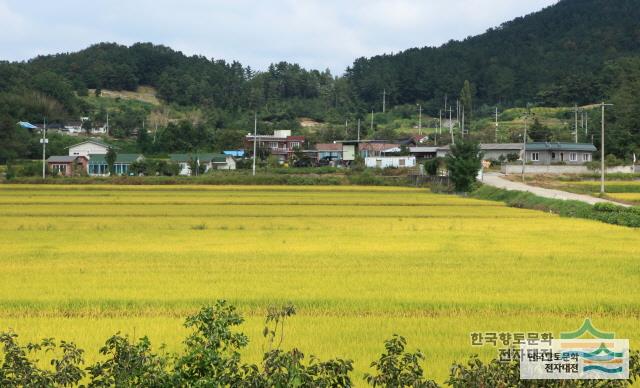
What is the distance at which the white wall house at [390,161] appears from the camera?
6638 cm

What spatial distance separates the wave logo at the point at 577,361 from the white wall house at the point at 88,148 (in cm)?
6774

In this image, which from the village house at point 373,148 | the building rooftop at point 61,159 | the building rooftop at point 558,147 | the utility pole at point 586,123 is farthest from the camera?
the utility pole at point 586,123

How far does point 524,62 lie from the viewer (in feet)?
415

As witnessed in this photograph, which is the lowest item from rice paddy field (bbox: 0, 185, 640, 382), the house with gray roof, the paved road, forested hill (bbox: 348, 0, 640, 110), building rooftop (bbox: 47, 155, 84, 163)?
rice paddy field (bbox: 0, 185, 640, 382)

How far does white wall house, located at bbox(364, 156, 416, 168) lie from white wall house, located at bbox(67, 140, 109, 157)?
26.0 metres

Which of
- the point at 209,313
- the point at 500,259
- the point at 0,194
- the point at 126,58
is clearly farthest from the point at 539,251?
the point at 126,58

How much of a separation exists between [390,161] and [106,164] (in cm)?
2651

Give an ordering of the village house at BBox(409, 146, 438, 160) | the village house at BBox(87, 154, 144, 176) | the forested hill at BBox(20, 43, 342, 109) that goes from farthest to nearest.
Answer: the forested hill at BBox(20, 43, 342, 109), the village house at BBox(409, 146, 438, 160), the village house at BBox(87, 154, 144, 176)

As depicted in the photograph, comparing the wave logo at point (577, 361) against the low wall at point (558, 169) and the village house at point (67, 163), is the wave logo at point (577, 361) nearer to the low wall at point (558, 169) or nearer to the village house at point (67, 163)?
the low wall at point (558, 169)

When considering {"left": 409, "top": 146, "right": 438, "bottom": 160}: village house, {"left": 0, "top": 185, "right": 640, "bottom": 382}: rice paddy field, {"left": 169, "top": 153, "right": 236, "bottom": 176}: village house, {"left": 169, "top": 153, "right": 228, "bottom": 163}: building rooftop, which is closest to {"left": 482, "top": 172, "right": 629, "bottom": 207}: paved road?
{"left": 0, "top": 185, "right": 640, "bottom": 382}: rice paddy field

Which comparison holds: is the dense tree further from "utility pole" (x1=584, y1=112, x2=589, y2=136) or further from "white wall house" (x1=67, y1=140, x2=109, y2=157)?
"white wall house" (x1=67, y1=140, x2=109, y2=157)

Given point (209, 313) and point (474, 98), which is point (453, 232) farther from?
point (474, 98)

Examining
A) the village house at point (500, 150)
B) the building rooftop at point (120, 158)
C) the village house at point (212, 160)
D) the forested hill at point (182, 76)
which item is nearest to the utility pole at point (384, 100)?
the forested hill at point (182, 76)

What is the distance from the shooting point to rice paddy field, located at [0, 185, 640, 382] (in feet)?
28.5
